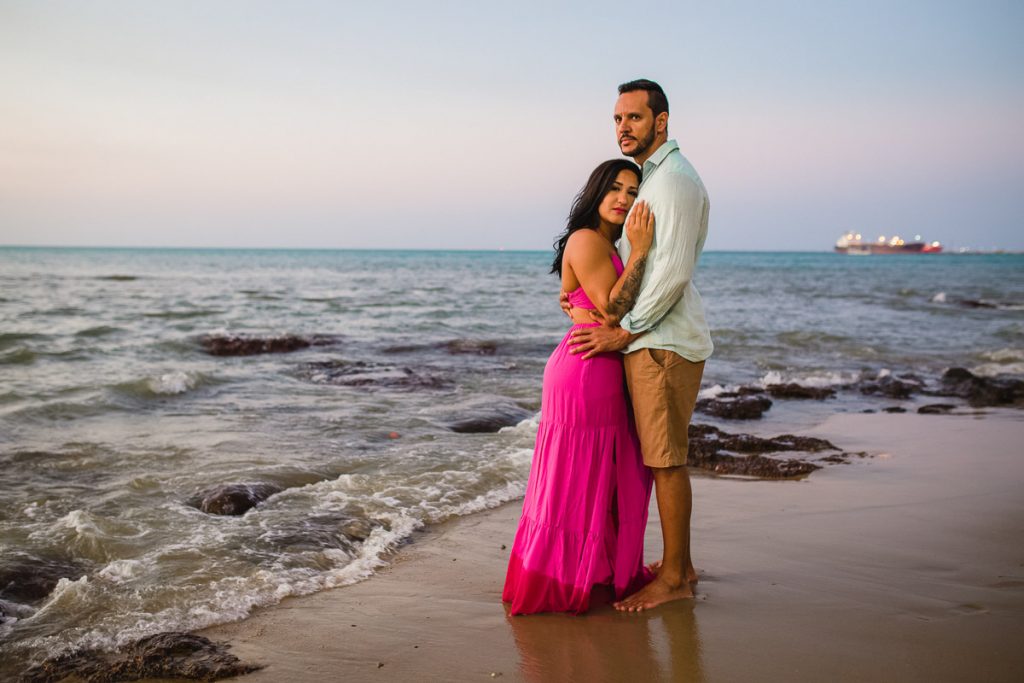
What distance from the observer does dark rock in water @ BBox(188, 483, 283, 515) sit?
234 inches

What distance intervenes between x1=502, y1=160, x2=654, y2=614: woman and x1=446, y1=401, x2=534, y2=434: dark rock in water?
4856 millimetres

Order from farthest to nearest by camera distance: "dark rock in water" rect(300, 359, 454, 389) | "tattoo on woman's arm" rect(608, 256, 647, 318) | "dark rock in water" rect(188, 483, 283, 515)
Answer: "dark rock in water" rect(300, 359, 454, 389) < "dark rock in water" rect(188, 483, 283, 515) < "tattoo on woman's arm" rect(608, 256, 647, 318)

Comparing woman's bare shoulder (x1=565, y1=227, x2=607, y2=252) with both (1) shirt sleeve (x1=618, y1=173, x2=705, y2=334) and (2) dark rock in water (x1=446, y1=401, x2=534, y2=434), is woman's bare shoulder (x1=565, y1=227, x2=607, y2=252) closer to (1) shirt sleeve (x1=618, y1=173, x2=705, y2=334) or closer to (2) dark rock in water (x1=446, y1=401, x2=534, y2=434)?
(1) shirt sleeve (x1=618, y1=173, x2=705, y2=334)

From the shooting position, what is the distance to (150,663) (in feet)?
11.6

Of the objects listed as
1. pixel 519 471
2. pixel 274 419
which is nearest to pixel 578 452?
pixel 519 471

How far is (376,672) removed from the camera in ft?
11.4

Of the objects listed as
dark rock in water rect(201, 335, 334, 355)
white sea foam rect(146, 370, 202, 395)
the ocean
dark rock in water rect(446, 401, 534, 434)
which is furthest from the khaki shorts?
dark rock in water rect(201, 335, 334, 355)

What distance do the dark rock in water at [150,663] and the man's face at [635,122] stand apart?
3059mm

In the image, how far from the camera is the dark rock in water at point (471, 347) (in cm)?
1666

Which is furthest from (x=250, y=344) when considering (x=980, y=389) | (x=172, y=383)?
(x=980, y=389)

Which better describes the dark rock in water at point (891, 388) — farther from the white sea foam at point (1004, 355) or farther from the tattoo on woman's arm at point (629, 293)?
the tattoo on woman's arm at point (629, 293)

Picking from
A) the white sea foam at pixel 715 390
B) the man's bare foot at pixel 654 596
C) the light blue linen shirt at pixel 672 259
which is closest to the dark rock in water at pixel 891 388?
the white sea foam at pixel 715 390

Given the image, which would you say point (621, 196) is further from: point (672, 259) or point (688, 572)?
point (688, 572)

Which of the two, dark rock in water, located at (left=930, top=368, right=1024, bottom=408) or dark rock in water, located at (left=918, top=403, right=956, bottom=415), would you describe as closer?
dark rock in water, located at (left=918, top=403, right=956, bottom=415)
